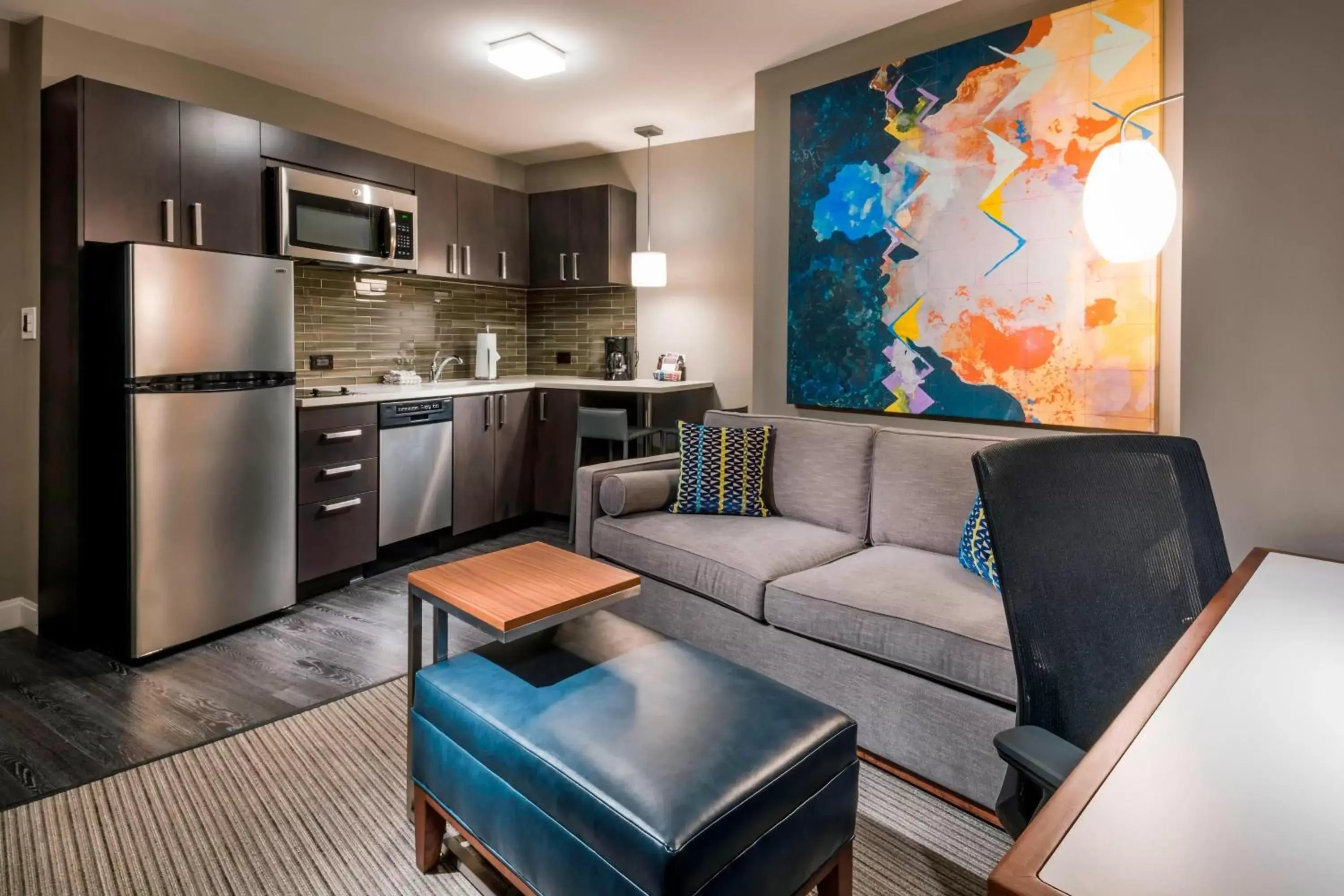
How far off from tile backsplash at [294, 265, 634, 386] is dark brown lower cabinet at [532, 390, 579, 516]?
2.33ft

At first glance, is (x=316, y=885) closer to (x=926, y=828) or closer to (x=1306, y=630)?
(x=926, y=828)

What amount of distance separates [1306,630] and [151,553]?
3.33 m

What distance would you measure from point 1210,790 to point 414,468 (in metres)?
3.82

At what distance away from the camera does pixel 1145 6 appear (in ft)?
8.16

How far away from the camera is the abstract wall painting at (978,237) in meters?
2.59

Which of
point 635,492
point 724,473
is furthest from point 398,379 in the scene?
point 724,473

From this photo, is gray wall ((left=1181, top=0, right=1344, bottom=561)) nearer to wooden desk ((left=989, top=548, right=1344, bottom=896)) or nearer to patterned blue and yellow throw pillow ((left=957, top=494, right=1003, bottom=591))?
patterned blue and yellow throw pillow ((left=957, top=494, right=1003, bottom=591))

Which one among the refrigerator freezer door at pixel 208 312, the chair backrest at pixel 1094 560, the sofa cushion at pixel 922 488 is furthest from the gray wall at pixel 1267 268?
the refrigerator freezer door at pixel 208 312

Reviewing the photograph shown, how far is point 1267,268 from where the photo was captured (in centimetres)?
154

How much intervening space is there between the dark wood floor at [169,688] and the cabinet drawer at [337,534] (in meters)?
0.21

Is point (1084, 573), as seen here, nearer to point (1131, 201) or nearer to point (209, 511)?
point (1131, 201)

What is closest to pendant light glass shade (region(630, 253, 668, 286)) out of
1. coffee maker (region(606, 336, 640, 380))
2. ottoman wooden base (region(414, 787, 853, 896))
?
coffee maker (region(606, 336, 640, 380))

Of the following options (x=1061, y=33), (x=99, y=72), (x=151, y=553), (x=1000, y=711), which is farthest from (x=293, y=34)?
(x=1000, y=711)

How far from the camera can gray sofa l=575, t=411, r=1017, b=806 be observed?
1.90 m
